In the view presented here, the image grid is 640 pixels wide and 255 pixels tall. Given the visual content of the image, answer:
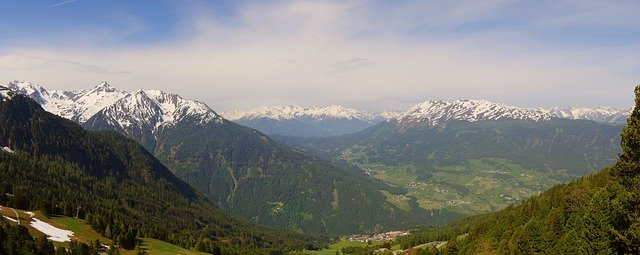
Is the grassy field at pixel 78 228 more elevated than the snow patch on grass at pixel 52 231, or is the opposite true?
the snow patch on grass at pixel 52 231

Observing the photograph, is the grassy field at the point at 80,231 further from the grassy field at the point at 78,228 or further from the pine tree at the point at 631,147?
the pine tree at the point at 631,147

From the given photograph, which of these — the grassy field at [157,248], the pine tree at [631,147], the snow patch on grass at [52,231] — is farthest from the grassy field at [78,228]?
the pine tree at [631,147]

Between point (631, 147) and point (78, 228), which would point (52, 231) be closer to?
point (78, 228)

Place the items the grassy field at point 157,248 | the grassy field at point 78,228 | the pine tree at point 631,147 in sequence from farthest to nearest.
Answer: the grassy field at point 157,248
the grassy field at point 78,228
the pine tree at point 631,147

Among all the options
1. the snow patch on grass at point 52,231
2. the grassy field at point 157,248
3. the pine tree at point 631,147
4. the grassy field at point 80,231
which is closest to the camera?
the pine tree at point 631,147

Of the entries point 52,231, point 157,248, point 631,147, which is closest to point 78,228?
point 52,231

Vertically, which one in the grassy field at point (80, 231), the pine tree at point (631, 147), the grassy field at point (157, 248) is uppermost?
the pine tree at point (631, 147)

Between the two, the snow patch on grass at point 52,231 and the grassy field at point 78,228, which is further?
the grassy field at point 78,228

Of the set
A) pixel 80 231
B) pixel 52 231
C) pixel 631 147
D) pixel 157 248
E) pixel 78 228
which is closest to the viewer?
pixel 631 147

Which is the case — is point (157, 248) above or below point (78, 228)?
below
